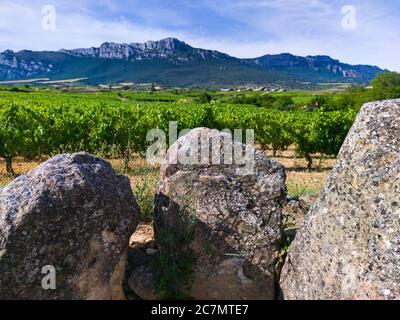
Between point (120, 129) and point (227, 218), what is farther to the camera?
point (120, 129)

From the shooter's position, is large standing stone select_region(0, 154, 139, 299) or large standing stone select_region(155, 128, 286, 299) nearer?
large standing stone select_region(0, 154, 139, 299)

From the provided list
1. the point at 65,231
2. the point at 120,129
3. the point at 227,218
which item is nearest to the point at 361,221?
the point at 227,218

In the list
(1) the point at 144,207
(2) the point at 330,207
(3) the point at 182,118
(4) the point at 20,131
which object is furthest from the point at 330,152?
(2) the point at 330,207

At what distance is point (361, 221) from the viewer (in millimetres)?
4414

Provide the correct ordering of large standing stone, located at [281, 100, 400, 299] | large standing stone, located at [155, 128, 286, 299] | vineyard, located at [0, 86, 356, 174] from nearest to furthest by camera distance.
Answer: large standing stone, located at [281, 100, 400, 299] < large standing stone, located at [155, 128, 286, 299] < vineyard, located at [0, 86, 356, 174]

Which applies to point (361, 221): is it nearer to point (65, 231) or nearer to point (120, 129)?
point (65, 231)

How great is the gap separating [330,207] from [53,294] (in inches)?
120

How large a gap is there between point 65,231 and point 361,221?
2.98 metres

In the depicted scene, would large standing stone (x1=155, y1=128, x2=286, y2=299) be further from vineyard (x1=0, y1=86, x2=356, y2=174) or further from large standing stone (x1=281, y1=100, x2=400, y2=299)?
vineyard (x1=0, y1=86, x2=356, y2=174)

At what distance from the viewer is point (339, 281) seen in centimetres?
454

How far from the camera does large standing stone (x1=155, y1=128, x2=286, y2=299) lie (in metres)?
5.58

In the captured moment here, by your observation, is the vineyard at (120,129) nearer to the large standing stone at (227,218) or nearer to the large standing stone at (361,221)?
the large standing stone at (227,218)

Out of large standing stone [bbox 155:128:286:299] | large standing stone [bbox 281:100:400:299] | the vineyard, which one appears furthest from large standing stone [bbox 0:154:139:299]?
the vineyard

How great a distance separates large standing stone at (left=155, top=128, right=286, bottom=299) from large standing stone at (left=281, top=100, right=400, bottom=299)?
720 millimetres
